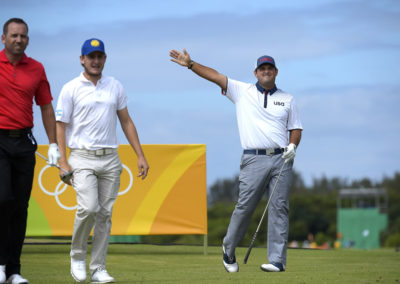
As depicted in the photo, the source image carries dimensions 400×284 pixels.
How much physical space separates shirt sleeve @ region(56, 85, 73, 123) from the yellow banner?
15.1 feet

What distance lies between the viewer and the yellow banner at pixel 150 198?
1106cm

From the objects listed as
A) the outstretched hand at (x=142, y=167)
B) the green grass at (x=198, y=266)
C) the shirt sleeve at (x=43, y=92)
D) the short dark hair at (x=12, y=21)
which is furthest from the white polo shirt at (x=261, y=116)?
the short dark hair at (x=12, y=21)

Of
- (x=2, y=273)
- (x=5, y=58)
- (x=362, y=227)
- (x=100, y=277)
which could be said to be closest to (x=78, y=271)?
(x=100, y=277)

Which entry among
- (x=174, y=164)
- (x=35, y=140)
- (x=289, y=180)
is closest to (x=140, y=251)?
(x=174, y=164)

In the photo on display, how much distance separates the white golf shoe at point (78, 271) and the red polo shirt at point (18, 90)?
133cm

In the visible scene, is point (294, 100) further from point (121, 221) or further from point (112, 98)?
point (121, 221)

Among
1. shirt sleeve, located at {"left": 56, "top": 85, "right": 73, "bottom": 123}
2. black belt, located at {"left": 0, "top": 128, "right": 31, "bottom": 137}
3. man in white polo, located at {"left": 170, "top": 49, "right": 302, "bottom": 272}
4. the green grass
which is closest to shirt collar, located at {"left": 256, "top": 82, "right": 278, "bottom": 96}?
man in white polo, located at {"left": 170, "top": 49, "right": 302, "bottom": 272}

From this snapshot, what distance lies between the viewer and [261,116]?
796 cm

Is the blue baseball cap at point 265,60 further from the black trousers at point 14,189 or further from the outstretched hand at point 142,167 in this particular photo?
the black trousers at point 14,189

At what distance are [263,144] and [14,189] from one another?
113 inches

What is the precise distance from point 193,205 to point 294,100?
3498mm

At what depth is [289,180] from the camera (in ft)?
26.3

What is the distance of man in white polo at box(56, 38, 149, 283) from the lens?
648 centimetres

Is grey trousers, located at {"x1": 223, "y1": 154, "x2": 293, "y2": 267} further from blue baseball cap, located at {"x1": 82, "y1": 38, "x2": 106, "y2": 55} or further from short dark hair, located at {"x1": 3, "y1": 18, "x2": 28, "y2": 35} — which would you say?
short dark hair, located at {"x1": 3, "y1": 18, "x2": 28, "y2": 35}
